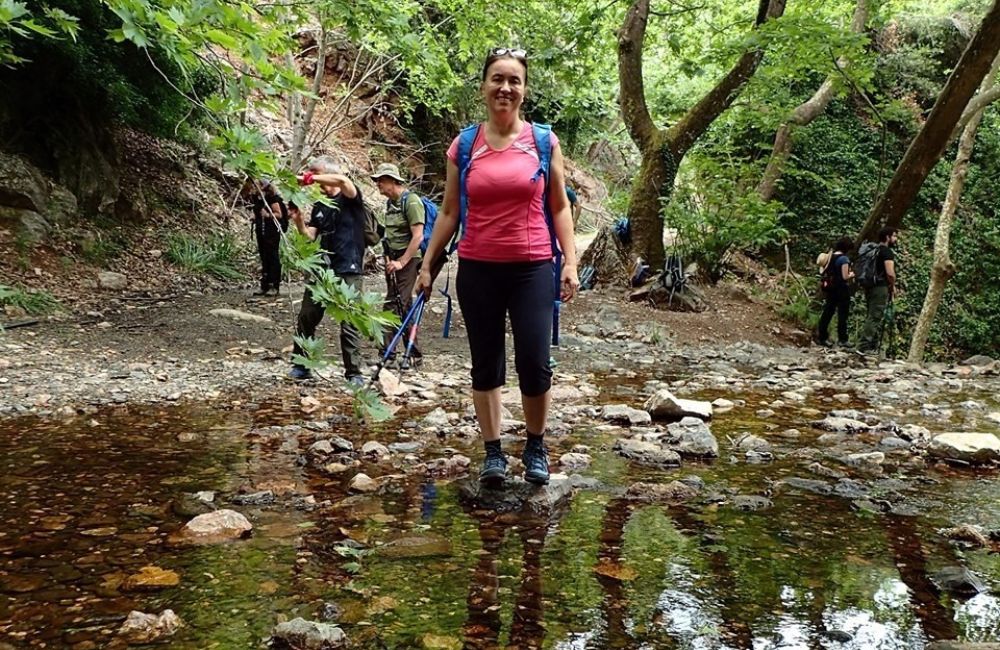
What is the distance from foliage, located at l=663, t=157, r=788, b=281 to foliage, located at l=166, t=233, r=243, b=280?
25.7 ft

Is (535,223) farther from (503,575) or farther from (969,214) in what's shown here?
(969,214)

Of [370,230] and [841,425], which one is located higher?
[370,230]

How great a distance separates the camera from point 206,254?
1179 centimetres

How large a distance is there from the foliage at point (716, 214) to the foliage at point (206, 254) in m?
7.84

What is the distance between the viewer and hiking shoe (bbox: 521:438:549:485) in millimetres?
3172

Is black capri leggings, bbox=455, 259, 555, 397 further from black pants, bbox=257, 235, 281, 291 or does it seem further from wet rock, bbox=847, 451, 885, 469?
black pants, bbox=257, 235, 281, 291

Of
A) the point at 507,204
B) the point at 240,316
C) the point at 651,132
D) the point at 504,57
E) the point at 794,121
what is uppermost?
the point at 794,121

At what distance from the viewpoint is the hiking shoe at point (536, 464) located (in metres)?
3.17

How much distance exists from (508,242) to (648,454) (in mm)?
1629

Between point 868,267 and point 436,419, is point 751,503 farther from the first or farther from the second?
point 868,267

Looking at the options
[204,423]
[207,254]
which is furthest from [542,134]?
[207,254]

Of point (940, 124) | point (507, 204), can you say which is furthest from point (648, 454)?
point (940, 124)

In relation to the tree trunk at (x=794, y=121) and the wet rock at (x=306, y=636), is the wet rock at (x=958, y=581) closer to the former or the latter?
the wet rock at (x=306, y=636)

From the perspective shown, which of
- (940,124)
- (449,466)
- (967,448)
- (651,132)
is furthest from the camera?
(651,132)
